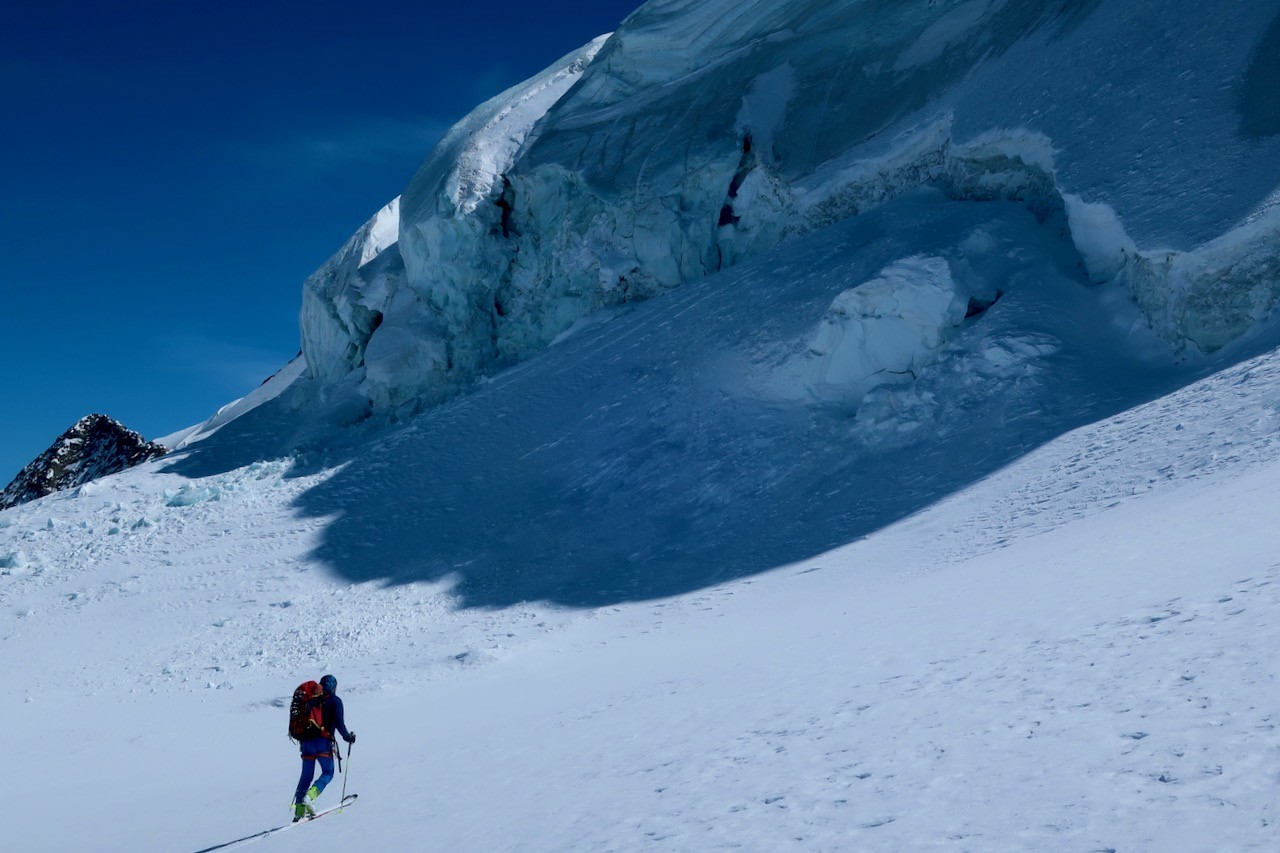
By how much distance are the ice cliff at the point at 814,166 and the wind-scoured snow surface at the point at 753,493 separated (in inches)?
3.8

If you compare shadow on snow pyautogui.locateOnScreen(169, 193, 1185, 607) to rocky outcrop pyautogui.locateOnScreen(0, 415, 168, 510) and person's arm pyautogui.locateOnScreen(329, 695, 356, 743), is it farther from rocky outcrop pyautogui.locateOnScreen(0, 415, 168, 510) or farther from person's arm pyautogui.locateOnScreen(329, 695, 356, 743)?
rocky outcrop pyautogui.locateOnScreen(0, 415, 168, 510)

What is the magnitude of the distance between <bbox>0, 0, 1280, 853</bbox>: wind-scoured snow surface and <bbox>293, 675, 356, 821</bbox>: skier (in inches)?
16.2

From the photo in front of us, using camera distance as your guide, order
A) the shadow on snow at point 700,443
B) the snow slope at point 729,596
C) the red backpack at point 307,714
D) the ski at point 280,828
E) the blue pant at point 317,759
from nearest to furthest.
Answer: the snow slope at point 729,596, the ski at point 280,828, the blue pant at point 317,759, the red backpack at point 307,714, the shadow on snow at point 700,443

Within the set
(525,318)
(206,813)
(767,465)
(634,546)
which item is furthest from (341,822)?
(525,318)

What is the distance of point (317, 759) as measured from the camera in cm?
780

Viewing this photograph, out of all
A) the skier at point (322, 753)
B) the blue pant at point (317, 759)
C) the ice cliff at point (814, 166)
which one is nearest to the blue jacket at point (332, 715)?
the skier at point (322, 753)

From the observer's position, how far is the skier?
7.43 meters

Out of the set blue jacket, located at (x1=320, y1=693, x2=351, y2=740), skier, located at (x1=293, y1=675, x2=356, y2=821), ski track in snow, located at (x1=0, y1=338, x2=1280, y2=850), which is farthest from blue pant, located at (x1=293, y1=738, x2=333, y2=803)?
ski track in snow, located at (x1=0, y1=338, x2=1280, y2=850)

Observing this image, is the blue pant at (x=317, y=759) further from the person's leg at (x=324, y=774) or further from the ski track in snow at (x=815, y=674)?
the ski track in snow at (x=815, y=674)

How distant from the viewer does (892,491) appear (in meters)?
14.7

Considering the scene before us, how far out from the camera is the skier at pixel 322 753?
24.4ft

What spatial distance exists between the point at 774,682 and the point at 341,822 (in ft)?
11.6

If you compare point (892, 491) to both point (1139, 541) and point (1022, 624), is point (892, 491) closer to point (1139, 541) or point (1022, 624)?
point (1139, 541)

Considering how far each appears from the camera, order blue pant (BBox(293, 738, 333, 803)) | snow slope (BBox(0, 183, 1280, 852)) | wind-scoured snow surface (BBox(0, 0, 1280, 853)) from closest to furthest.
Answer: snow slope (BBox(0, 183, 1280, 852)), wind-scoured snow surface (BBox(0, 0, 1280, 853)), blue pant (BBox(293, 738, 333, 803))
